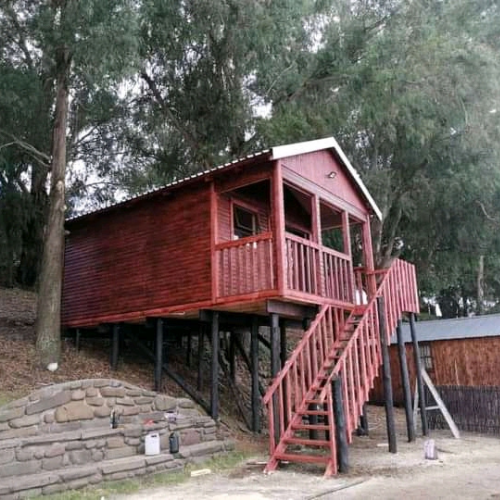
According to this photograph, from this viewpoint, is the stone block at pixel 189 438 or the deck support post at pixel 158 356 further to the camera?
the deck support post at pixel 158 356

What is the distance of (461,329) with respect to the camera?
52.4 feet

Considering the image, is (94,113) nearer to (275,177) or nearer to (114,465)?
(275,177)

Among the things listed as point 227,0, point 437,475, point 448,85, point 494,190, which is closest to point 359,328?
point 437,475

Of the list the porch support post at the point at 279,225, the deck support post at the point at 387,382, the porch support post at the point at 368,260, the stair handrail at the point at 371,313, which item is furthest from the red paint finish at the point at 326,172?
the deck support post at the point at 387,382

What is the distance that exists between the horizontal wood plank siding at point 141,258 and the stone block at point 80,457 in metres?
3.33

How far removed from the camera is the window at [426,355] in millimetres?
16453

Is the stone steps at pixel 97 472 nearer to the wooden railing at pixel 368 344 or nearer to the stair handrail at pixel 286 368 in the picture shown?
the stair handrail at pixel 286 368

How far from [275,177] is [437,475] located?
521 cm

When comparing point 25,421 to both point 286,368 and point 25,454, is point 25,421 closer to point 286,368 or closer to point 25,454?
point 25,454

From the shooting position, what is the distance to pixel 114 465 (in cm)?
703

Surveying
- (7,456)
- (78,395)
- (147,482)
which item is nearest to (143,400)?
(78,395)

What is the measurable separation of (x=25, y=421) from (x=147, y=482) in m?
1.80

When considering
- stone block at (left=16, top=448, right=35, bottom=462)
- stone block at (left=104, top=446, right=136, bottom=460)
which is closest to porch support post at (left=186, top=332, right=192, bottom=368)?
stone block at (left=104, top=446, right=136, bottom=460)

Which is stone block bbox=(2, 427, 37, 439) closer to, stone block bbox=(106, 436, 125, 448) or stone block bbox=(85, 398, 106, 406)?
stone block bbox=(85, 398, 106, 406)
